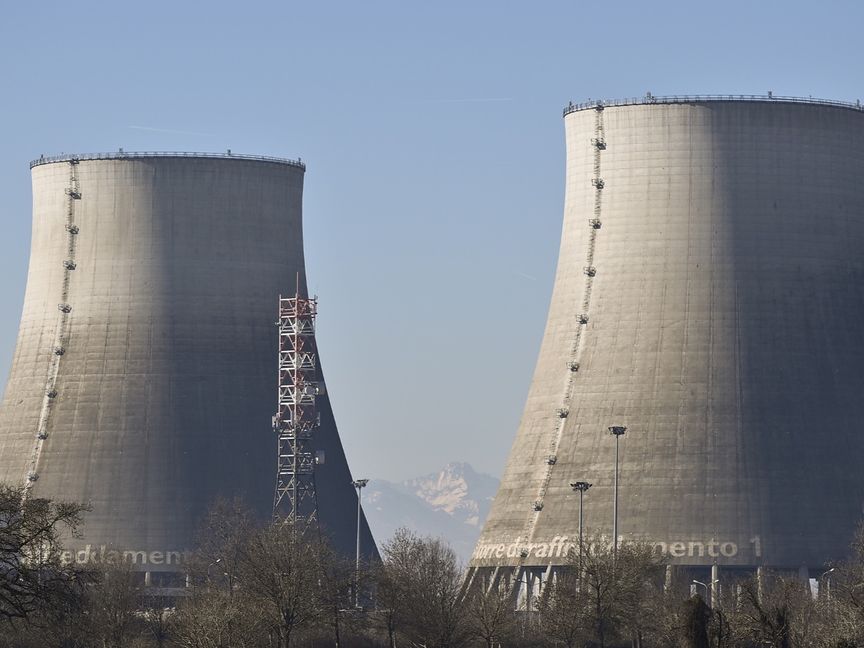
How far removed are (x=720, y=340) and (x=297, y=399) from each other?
49.5 feet

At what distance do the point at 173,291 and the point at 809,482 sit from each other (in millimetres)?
21399

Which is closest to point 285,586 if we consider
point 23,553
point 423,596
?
point 423,596

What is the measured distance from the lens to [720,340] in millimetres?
65188

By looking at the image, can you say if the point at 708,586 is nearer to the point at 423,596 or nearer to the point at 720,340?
the point at 720,340

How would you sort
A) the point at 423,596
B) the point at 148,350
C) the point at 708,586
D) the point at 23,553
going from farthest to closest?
1. the point at 148,350
2. the point at 708,586
3. the point at 423,596
4. the point at 23,553

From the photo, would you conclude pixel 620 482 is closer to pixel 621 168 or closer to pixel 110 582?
pixel 621 168

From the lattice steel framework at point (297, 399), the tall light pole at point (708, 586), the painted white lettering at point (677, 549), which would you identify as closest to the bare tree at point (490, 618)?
the tall light pole at point (708, 586)

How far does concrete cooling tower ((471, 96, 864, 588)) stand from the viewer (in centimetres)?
6512

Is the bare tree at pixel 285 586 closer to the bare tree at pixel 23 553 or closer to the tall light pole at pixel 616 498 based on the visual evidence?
the tall light pole at pixel 616 498

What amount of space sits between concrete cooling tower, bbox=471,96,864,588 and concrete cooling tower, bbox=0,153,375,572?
529 inches

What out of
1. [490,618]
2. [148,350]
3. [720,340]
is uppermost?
[148,350]

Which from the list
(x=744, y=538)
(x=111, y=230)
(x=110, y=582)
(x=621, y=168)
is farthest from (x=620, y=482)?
(x=111, y=230)

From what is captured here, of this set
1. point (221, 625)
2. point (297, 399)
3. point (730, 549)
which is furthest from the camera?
point (297, 399)

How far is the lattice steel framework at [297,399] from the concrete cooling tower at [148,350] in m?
1.25
